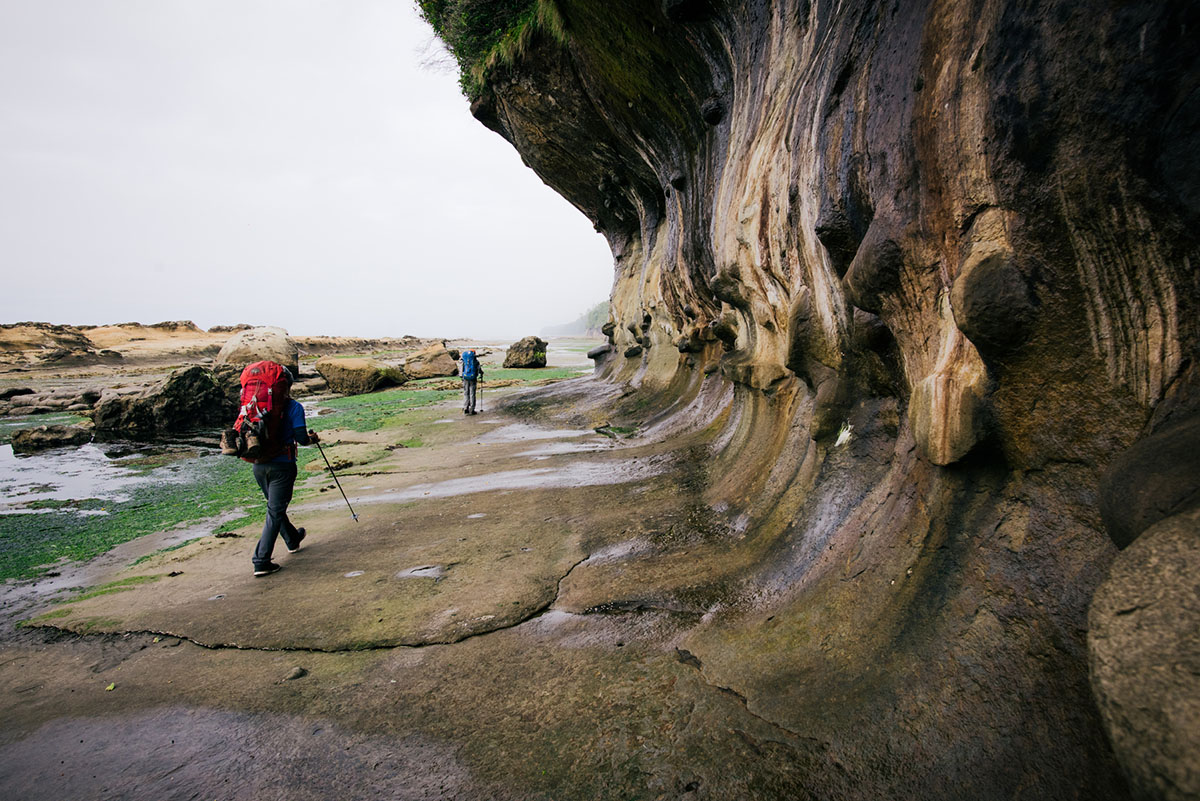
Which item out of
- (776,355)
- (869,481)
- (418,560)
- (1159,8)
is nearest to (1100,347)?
(1159,8)

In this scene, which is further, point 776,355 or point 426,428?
point 426,428

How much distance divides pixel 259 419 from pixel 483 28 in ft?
42.5

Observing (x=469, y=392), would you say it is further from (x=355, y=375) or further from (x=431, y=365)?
(x=431, y=365)

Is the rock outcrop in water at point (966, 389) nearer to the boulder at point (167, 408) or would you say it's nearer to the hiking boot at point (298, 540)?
the hiking boot at point (298, 540)

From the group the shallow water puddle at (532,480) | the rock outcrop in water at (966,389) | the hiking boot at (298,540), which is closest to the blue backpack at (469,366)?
the shallow water puddle at (532,480)

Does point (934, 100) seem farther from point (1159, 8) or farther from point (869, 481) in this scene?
point (869, 481)

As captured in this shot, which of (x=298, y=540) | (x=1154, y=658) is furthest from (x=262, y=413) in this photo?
(x=1154, y=658)

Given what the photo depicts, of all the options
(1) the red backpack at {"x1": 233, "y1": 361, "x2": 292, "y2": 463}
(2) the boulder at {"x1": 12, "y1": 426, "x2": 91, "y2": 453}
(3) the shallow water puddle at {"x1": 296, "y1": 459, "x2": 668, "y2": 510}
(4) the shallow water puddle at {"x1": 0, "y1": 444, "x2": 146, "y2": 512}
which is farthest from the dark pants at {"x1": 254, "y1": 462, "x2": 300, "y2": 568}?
(2) the boulder at {"x1": 12, "y1": 426, "x2": 91, "y2": 453}

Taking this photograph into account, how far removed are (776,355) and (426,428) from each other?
953 cm

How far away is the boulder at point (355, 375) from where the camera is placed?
22.9m

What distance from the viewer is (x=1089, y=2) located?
1991 millimetres

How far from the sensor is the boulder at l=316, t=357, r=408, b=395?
22.9m

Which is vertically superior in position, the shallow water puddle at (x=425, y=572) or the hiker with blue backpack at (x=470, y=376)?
the hiker with blue backpack at (x=470, y=376)

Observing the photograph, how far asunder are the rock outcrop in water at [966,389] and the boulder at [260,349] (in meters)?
22.1
